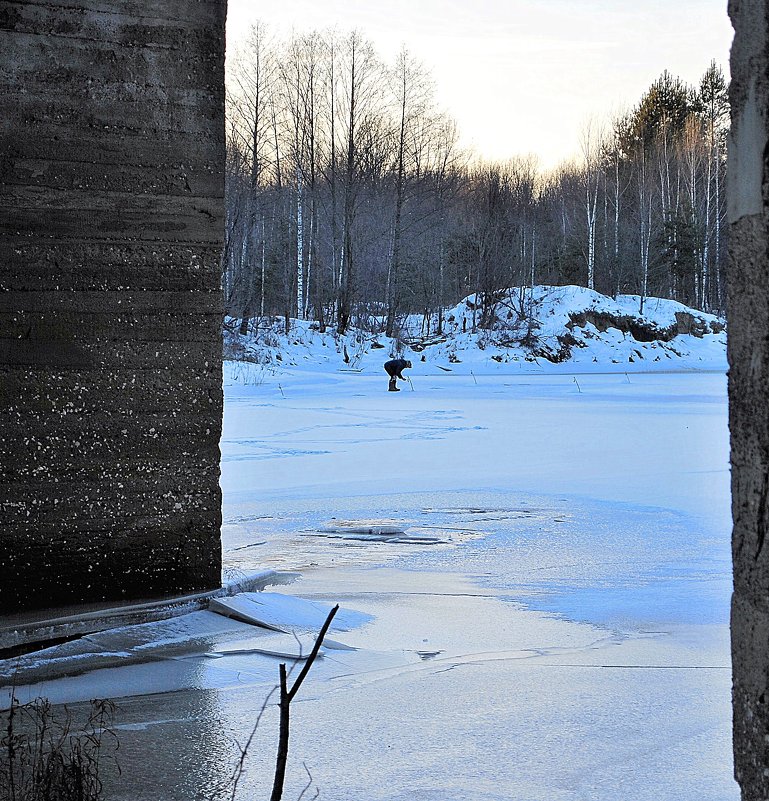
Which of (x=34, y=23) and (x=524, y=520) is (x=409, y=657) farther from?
(x=524, y=520)

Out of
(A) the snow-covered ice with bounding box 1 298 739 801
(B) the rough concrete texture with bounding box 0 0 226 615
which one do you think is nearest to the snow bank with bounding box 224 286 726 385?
(A) the snow-covered ice with bounding box 1 298 739 801

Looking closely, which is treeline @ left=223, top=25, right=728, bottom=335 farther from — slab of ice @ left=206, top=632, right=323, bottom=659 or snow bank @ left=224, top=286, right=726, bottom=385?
slab of ice @ left=206, top=632, right=323, bottom=659

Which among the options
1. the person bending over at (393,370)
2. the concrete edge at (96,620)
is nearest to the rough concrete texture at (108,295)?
the concrete edge at (96,620)

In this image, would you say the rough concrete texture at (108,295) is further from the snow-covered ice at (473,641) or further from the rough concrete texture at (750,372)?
the rough concrete texture at (750,372)

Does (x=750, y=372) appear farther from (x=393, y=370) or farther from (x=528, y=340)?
(x=528, y=340)

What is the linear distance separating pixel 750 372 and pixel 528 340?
34.2 m

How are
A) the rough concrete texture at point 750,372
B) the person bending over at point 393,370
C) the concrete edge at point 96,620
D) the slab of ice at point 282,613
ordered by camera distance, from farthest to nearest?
the person bending over at point 393,370 < the slab of ice at point 282,613 < the concrete edge at point 96,620 < the rough concrete texture at point 750,372

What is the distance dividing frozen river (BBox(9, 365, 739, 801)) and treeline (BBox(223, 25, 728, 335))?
22392 mm

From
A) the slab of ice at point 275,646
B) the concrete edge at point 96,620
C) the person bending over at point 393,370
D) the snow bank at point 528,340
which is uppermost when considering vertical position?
the snow bank at point 528,340

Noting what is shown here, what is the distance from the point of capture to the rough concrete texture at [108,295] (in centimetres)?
419

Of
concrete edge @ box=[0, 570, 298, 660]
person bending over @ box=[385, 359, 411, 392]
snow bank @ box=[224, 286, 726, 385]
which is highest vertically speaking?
snow bank @ box=[224, 286, 726, 385]

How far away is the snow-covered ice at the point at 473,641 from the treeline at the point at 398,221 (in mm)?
22079

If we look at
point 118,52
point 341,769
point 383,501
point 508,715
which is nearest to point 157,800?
point 341,769

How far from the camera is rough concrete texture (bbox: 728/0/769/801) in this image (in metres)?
1.35
